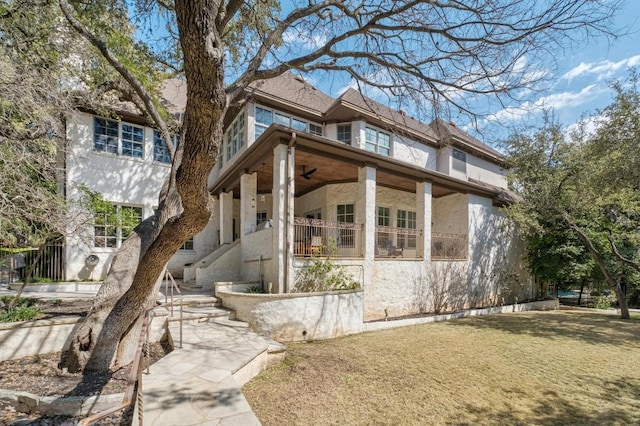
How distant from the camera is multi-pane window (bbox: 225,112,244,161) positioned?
12211mm

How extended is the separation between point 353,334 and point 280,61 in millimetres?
6641

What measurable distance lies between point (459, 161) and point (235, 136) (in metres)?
11.7

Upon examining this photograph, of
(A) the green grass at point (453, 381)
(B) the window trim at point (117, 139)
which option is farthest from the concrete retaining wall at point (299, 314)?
(B) the window trim at point (117, 139)

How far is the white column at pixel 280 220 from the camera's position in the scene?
7633 mm

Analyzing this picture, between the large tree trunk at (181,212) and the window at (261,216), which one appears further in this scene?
the window at (261,216)

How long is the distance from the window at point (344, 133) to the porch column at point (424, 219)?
4.14 meters

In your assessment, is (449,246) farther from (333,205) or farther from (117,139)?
(117,139)

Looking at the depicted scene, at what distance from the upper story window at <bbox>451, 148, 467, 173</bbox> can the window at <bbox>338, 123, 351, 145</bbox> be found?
6.14 metres

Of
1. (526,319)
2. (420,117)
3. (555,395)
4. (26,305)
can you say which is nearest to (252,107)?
(420,117)

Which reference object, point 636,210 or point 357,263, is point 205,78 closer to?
point 357,263

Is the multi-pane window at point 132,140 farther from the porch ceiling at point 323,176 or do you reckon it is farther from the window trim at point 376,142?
the window trim at point 376,142

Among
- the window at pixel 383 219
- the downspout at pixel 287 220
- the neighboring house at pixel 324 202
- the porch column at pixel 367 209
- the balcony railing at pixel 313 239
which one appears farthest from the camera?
the window at pixel 383 219

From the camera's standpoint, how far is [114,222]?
1060 centimetres

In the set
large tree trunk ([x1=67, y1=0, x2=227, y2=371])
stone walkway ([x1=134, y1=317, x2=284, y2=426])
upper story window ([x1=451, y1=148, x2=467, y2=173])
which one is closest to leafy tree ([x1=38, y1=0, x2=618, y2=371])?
large tree trunk ([x1=67, y1=0, x2=227, y2=371])
